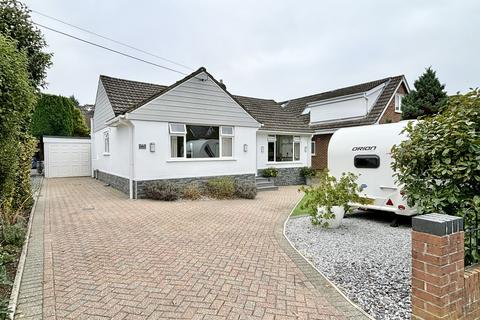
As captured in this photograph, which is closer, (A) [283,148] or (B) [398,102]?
(A) [283,148]

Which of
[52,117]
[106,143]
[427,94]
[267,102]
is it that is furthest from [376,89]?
[52,117]

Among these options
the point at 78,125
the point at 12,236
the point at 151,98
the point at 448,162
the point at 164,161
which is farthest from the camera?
the point at 78,125

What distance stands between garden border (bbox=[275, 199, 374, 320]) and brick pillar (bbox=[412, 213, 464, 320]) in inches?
25.5

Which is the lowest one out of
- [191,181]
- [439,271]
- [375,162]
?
[191,181]

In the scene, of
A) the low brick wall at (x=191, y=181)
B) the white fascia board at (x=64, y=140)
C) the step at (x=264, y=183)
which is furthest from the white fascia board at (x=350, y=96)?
the white fascia board at (x=64, y=140)

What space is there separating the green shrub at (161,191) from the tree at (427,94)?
52.2 ft

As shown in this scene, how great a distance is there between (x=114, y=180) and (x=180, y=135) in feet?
16.0

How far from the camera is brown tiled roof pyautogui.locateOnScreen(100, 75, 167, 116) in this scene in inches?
525

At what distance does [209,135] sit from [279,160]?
5685 millimetres

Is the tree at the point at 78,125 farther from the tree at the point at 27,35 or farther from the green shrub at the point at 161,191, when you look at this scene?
the tree at the point at 27,35

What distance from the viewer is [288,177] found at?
17.3 metres

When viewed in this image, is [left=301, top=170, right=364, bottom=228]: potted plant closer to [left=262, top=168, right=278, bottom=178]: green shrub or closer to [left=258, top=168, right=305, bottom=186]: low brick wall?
[left=262, top=168, right=278, bottom=178]: green shrub

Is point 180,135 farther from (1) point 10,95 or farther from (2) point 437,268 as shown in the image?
(2) point 437,268

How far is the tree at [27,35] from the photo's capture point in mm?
7307
